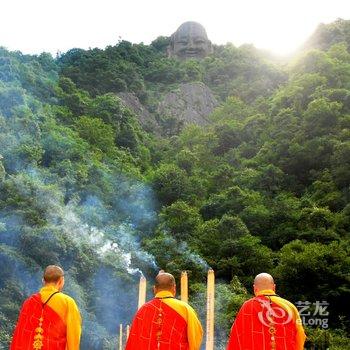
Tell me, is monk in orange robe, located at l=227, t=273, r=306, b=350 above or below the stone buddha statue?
below

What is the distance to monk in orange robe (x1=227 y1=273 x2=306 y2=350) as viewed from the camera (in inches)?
204

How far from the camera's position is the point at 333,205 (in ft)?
87.3

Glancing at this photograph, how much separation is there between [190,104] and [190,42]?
11.6 m

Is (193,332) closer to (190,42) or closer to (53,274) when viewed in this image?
(53,274)

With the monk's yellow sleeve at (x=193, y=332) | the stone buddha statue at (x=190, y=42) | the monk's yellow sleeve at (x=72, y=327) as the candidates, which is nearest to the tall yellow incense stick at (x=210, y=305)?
the monk's yellow sleeve at (x=193, y=332)

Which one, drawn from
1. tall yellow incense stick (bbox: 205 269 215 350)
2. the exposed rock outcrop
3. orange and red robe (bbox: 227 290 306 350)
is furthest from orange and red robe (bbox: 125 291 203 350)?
the exposed rock outcrop

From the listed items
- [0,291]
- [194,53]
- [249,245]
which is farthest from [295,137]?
[194,53]

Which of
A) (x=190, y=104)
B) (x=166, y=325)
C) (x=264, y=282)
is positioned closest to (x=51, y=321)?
(x=166, y=325)

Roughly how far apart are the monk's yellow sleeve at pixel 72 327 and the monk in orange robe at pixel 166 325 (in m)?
0.54

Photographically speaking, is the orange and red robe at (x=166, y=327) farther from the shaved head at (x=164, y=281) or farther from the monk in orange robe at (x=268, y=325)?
A: the monk in orange robe at (x=268, y=325)

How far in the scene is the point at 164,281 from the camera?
5199 mm

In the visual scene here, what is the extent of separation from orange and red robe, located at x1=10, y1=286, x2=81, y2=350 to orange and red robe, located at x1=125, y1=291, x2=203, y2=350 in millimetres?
583

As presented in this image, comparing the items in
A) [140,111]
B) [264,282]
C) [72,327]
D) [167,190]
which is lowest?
[72,327]

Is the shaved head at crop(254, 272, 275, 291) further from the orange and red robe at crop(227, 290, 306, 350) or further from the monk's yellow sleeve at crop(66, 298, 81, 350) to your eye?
the monk's yellow sleeve at crop(66, 298, 81, 350)
